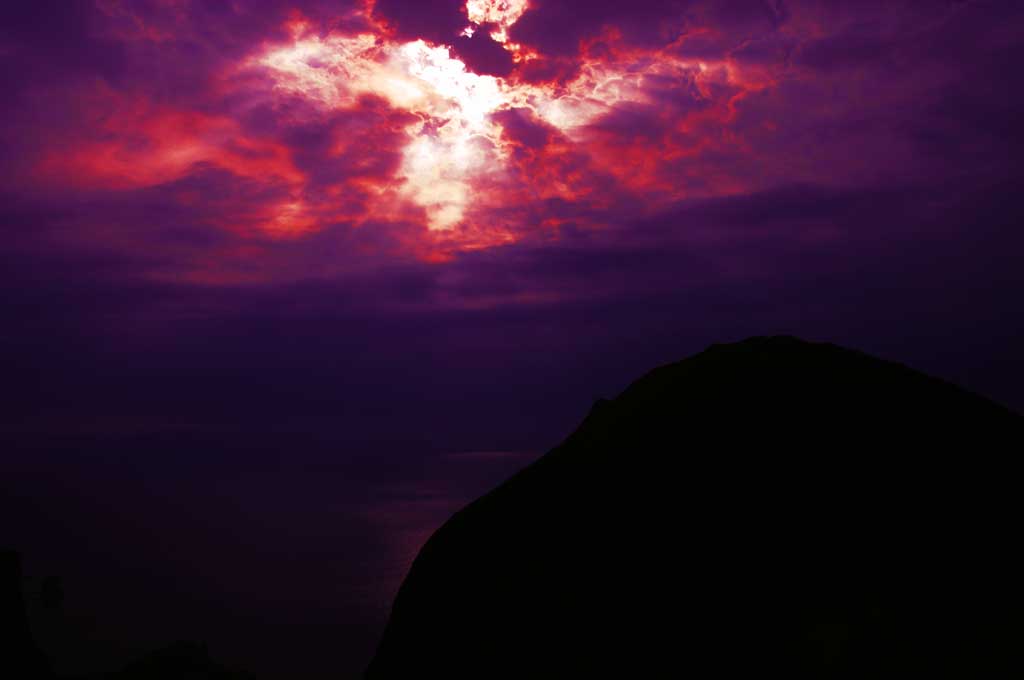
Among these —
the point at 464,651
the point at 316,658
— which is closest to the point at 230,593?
the point at 316,658

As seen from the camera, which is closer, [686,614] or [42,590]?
[686,614]

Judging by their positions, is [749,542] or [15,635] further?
[15,635]

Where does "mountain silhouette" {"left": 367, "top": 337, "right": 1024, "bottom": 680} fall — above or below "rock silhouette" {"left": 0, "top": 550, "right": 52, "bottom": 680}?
above

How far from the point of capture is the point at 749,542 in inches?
187

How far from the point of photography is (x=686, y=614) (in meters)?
4.57

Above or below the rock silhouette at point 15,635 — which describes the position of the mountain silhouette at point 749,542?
above

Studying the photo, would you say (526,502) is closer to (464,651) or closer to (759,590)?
(464,651)

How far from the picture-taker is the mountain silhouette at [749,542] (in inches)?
166

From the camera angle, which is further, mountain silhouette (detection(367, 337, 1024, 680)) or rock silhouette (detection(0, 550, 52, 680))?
rock silhouette (detection(0, 550, 52, 680))

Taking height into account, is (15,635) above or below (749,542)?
Answer: below

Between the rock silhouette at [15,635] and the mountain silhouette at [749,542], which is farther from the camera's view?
the rock silhouette at [15,635]

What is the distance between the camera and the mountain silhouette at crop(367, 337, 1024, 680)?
13.9ft

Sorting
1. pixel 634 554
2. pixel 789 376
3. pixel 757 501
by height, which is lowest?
pixel 634 554

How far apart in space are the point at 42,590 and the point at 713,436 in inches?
1526
